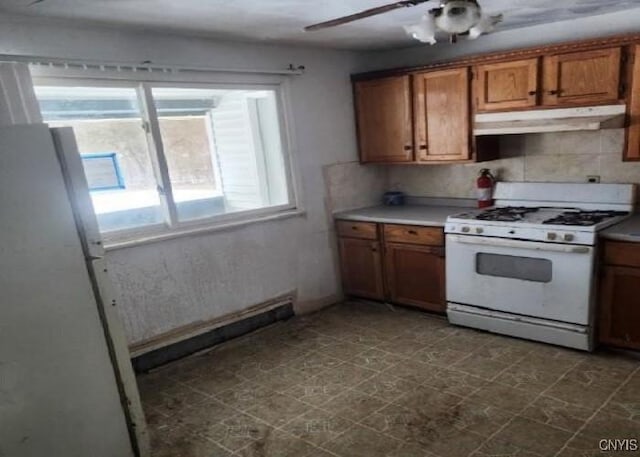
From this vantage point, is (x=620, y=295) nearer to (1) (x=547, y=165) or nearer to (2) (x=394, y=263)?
(1) (x=547, y=165)

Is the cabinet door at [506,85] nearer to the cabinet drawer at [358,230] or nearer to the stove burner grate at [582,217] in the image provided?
the stove burner grate at [582,217]

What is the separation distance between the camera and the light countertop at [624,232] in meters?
2.69

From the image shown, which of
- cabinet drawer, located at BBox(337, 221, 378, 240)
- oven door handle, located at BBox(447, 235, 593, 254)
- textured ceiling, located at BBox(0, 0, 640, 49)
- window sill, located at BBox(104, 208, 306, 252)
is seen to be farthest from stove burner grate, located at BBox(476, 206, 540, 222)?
window sill, located at BBox(104, 208, 306, 252)

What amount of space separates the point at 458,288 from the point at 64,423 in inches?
105

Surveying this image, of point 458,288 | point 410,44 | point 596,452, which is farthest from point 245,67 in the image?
point 596,452

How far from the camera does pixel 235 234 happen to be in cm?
348

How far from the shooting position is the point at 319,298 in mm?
4137

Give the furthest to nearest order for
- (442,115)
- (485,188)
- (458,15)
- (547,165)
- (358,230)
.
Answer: (358,230)
(485,188)
(442,115)
(547,165)
(458,15)

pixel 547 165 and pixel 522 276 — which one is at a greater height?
pixel 547 165

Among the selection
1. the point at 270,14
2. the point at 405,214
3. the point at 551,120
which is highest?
the point at 270,14

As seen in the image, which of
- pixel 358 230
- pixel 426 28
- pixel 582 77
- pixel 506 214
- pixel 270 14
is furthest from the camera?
pixel 358 230

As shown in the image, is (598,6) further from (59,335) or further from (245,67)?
(59,335)

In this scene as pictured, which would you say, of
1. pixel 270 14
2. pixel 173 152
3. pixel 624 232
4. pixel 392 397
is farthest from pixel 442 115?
pixel 392 397

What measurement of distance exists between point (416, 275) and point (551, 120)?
1505mm
